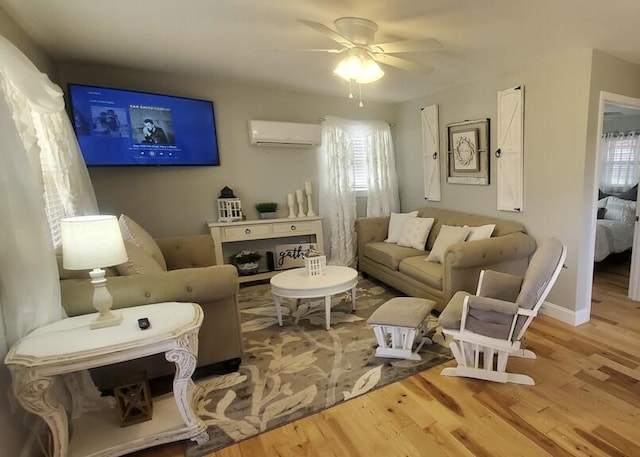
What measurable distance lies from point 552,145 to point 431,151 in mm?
1545

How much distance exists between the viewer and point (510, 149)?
10.7ft

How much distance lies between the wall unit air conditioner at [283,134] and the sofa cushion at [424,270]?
6.47ft

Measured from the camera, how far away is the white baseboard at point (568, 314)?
287 centimetres

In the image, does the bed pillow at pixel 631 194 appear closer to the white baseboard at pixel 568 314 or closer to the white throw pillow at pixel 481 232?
the white baseboard at pixel 568 314

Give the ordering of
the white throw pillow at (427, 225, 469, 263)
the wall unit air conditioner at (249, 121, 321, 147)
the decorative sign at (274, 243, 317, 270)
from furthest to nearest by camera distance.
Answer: the decorative sign at (274, 243, 317, 270), the wall unit air conditioner at (249, 121, 321, 147), the white throw pillow at (427, 225, 469, 263)

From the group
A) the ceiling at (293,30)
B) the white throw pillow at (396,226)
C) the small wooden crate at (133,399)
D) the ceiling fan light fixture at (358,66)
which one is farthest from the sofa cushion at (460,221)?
A: the small wooden crate at (133,399)

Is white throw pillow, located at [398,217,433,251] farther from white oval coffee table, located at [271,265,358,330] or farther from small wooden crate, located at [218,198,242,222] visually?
small wooden crate, located at [218,198,242,222]

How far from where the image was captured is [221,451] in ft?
5.44

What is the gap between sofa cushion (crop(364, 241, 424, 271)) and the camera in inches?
141

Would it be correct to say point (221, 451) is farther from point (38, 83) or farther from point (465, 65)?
point (465, 65)

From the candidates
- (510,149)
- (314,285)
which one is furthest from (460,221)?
(314,285)

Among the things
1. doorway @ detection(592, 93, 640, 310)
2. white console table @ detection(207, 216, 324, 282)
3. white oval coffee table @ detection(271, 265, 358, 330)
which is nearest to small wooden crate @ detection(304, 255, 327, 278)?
white oval coffee table @ detection(271, 265, 358, 330)

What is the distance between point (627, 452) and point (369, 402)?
1.24 m

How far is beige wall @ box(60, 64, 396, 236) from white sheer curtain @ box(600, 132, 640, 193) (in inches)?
177
